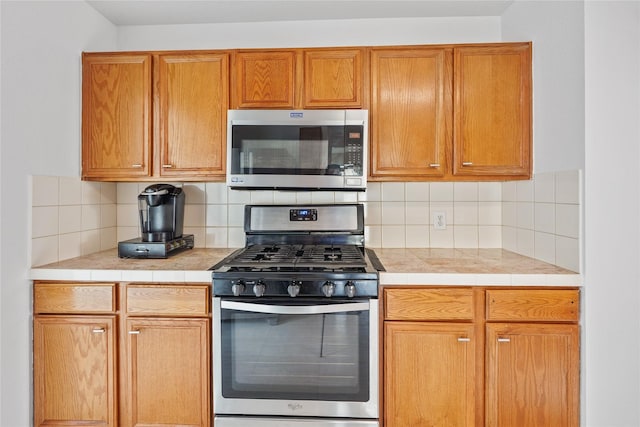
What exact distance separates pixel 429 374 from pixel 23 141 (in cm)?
209

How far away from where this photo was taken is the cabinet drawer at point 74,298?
1737 millimetres

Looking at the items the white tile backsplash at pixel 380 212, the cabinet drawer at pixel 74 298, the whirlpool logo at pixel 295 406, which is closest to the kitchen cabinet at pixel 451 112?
the white tile backsplash at pixel 380 212

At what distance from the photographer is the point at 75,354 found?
1.74 meters

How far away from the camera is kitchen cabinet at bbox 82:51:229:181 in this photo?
2094 mm

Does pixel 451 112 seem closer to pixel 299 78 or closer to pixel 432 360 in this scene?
pixel 299 78

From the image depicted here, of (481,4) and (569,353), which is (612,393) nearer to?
(569,353)

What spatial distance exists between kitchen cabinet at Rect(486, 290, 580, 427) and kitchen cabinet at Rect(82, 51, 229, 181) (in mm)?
1578

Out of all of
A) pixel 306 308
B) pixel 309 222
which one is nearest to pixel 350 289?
pixel 306 308

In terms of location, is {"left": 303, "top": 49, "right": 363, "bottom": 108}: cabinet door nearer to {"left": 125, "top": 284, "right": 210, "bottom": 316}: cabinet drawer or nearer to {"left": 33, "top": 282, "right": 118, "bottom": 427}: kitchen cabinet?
{"left": 125, "top": 284, "right": 210, "bottom": 316}: cabinet drawer

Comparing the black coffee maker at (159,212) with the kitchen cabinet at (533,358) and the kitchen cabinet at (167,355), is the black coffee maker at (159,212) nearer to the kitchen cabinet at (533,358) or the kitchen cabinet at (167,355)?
the kitchen cabinet at (167,355)


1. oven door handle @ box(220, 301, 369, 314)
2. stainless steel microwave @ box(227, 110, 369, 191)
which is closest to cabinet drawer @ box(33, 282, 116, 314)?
oven door handle @ box(220, 301, 369, 314)

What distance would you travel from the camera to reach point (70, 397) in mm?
1752

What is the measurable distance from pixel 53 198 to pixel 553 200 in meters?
2.45

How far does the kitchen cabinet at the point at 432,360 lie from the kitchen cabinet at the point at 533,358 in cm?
8
